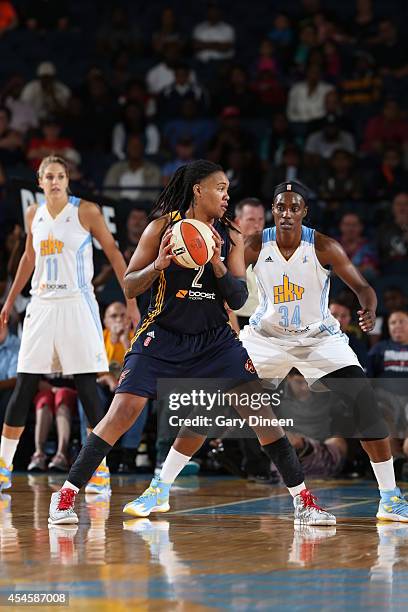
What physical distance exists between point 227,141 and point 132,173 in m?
1.21

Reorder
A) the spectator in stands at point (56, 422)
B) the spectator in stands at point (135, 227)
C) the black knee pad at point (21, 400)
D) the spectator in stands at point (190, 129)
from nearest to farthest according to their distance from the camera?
the black knee pad at point (21, 400) < the spectator in stands at point (56, 422) < the spectator in stands at point (135, 227) < the spectator in stands at point (190, 129)

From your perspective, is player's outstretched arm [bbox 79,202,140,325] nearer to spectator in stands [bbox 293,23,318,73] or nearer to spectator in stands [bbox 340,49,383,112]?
spectator in stands [bbox 340,49,383,112]

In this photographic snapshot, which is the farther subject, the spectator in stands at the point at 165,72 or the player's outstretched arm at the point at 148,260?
the spectator in stands at the point at 165,72

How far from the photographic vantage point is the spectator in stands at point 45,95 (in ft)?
47.1

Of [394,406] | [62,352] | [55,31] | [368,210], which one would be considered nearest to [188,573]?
[62,352]

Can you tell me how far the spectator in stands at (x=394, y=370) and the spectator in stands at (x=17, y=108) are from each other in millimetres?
6459

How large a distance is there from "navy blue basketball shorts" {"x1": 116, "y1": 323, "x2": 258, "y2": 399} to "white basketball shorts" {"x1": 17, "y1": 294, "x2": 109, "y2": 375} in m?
1.61

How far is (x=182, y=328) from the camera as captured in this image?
18.6ft

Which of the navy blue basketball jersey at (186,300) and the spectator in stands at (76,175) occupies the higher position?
the spectator in stands at (76,175)

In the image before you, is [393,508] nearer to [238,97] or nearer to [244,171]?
[244,171]

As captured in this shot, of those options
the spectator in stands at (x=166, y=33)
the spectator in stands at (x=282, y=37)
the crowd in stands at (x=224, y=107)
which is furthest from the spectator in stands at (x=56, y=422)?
the spectator in stands at (x=166, y=33)

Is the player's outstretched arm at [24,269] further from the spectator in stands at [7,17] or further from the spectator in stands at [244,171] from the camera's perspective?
the spectator in stands at [7,17]

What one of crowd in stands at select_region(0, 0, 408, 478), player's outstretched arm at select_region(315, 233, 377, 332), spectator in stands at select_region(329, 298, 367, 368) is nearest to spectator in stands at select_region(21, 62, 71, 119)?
crowd in stands at select_region(0, 0, 408, 478)

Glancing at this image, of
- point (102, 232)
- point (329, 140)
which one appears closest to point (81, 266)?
point (102, 232)
